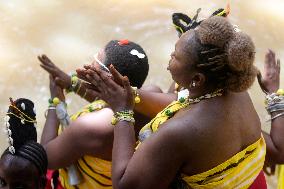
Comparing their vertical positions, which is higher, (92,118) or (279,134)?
(92,118)

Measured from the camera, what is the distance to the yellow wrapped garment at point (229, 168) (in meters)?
2.23

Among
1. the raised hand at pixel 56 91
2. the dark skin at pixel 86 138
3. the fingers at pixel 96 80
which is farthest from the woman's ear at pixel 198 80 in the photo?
the raised hand at pixel 56 91

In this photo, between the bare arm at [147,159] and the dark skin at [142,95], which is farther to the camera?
the dark skin at [142,95]

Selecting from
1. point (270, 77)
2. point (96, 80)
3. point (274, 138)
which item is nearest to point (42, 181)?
point (96, 80)

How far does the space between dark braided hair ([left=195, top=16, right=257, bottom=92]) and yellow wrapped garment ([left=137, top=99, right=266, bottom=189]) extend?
239 mm

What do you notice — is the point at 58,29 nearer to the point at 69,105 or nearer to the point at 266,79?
the point at 69,105

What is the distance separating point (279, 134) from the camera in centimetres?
269

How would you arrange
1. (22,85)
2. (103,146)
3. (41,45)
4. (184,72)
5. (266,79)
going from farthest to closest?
(41,45) → (22,85) → (266,79) → (103,146) → (184,72)

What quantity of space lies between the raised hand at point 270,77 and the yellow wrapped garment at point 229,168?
0.50 meters

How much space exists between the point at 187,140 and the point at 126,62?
0.79 metres

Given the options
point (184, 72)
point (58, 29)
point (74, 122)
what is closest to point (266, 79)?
point (184, 72)

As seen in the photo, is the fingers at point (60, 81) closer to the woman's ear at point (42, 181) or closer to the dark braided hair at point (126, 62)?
the dark braided hair at point (126, 62)

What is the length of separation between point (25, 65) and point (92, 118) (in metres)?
2.66

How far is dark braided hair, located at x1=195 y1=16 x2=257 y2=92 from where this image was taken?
6.96 ft
